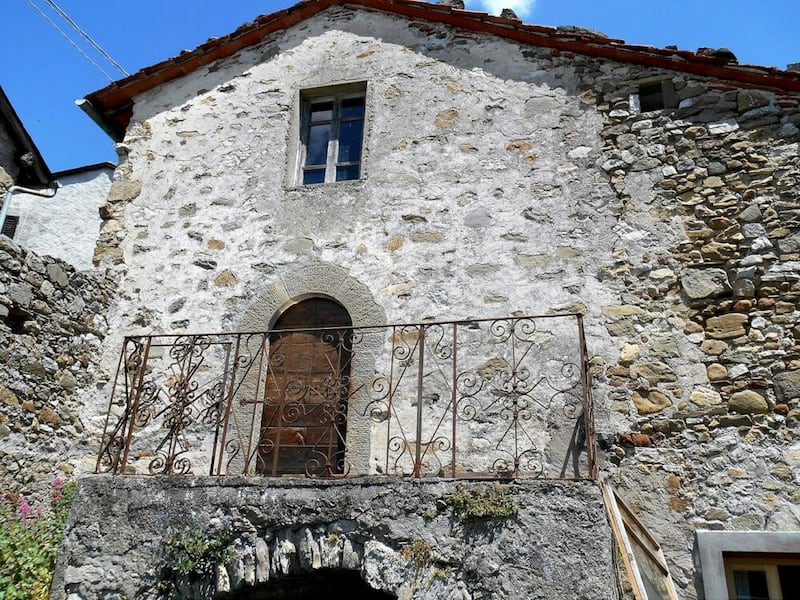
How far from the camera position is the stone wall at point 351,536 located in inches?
179

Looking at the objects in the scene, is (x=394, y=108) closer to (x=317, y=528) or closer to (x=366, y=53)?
(x=366, y=53)

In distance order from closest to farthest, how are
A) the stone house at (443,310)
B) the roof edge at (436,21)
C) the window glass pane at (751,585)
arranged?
1. the stone house at (443,310)
2. the window glass pane at (751,585)
3. the roof edge at (436,21)

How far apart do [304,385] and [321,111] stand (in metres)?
3.30

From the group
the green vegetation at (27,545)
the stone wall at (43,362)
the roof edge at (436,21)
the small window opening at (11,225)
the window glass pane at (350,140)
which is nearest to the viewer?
the green vegetation at (27,545)

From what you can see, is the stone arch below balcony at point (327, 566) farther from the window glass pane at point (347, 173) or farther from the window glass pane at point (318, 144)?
the window glass pane at point (318, 144)

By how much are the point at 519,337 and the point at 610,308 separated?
2.58 ft

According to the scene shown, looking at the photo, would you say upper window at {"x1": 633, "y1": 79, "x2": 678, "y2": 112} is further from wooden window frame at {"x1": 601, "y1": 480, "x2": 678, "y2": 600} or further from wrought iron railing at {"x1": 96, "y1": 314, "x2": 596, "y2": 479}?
wooden window frame at {"x1": 601, "y1": 480, "x2": 678, "y2": 600}

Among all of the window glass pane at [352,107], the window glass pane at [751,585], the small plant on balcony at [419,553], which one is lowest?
the window glass pane at [751,585]

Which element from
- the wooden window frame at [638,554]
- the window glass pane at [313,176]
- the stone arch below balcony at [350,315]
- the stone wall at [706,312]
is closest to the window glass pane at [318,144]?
the window glass pane at [313,176]

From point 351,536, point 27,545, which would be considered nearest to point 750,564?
point 351,536

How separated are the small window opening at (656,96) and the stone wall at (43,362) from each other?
5.47m

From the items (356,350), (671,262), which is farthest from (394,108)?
(671,262)

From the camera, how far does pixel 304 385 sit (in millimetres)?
6273

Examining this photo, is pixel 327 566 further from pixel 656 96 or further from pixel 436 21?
pixel 436 21
